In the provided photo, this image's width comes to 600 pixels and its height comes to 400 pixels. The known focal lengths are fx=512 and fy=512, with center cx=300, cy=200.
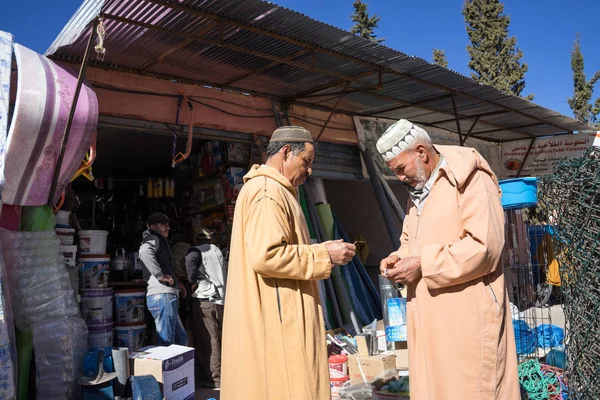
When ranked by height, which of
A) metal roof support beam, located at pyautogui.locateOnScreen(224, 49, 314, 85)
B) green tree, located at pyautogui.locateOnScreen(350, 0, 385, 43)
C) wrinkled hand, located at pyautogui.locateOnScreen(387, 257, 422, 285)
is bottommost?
wrinkled hand, located at pyautogui.locateOnScreen(387, 257, 422, 285)

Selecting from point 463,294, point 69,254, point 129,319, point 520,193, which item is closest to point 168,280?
point 129,319

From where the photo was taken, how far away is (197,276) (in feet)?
20.2

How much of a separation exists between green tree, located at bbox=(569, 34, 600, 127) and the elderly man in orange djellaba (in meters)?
20.0

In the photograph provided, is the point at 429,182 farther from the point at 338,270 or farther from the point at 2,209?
the point at 338,270

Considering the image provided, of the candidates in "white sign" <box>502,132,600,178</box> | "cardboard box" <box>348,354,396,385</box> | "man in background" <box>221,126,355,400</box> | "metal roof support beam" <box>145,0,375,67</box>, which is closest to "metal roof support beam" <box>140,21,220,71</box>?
"metal roof support beam" <box>145,0,375,67</box>

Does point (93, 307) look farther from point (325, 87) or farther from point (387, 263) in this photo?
point (387, 263)

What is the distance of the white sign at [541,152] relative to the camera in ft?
34.3

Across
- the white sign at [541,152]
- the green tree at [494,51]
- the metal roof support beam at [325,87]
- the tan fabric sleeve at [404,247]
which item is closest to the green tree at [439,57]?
the green tree at [494,51]

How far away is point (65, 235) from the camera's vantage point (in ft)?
16.5

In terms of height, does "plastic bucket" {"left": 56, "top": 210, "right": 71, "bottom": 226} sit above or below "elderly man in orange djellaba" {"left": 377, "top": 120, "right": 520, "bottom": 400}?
above

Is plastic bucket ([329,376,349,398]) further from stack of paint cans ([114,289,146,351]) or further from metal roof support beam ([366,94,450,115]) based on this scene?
metal roof support beam ([366,94,450,115])

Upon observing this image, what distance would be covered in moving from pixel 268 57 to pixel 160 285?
9.03 feet

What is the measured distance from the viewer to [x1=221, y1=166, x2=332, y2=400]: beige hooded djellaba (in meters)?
2.32

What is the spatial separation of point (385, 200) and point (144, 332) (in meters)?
4.15
